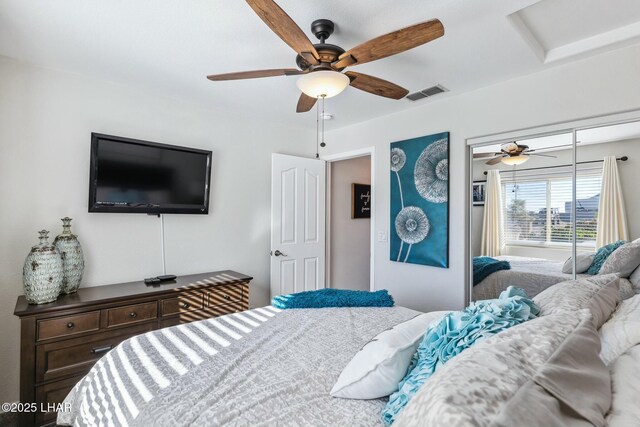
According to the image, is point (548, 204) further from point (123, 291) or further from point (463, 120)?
point (123, 291)

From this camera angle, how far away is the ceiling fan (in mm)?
1416

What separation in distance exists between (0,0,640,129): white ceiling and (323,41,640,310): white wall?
0.15m

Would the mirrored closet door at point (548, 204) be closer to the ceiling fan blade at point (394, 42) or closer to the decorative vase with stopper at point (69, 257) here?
the ceiling fan blade at point (394, 42)

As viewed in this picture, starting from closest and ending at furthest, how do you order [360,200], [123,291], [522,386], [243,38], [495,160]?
[522,386] < [243,38] < [123,291] < [495,160] < [360,200]

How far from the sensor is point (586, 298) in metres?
1.21

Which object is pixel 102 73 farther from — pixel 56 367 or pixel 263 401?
pixel 263 401

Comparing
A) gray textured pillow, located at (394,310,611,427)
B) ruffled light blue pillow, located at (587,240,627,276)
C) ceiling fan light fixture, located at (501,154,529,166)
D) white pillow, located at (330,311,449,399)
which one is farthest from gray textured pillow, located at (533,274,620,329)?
ceiling fan light fixture, located at (501,154,529,166)

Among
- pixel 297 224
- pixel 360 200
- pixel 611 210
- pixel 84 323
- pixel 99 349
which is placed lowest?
pixel 99 349

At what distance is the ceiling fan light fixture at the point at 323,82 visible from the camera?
173cm

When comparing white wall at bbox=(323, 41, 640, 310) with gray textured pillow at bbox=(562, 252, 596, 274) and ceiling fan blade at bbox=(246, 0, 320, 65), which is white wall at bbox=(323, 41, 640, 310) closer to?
gray textured pillow at bbox=(562, 252, 596, 274)

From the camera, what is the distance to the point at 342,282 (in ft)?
15.4

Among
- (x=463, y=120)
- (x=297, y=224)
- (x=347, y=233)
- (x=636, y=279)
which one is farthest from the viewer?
(x=347, y=233)

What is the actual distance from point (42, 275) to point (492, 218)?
3521 mm

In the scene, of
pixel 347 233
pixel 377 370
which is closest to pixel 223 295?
pixel 377 370
